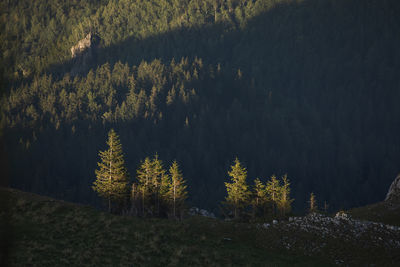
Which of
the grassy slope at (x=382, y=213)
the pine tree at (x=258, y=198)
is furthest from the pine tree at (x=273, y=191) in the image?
the grassy slope at (x=382, y=213)

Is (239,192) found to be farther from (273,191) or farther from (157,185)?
Result: (157,185)

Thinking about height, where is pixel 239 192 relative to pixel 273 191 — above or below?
below

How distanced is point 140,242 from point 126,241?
103cm

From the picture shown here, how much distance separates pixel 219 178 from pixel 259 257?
159m

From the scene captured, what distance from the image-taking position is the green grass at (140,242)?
22781 millimetres

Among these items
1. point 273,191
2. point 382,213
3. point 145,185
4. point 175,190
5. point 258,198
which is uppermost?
point 145,185

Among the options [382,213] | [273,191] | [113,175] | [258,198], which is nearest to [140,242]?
[113,175]

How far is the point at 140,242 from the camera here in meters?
27.0

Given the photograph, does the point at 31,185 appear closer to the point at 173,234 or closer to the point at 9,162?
the point at 173,234

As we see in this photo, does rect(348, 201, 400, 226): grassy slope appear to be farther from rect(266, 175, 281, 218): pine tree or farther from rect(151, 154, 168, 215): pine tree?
rect(151, 154, 168, 215): pine tree

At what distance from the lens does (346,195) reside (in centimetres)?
18975

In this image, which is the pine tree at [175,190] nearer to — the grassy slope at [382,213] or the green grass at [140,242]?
the green grass at [140,242]

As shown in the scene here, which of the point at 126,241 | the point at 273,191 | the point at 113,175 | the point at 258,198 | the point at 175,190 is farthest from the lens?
the point at 258,198

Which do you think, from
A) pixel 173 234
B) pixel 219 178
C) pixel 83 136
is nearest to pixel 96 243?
pixel 173 234
